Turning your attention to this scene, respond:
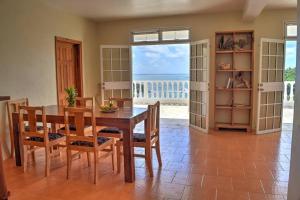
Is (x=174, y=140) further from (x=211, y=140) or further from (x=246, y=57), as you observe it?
(x=246, y=57)

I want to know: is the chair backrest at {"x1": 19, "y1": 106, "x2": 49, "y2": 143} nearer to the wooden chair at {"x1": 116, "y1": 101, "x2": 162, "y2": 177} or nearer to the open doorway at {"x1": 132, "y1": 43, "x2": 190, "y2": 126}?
the wooden chair at {"x1": 116, "y1": 101, "x2": 162, "y2": 177}

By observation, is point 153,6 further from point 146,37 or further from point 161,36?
point 146,37

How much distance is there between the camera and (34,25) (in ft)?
14.6

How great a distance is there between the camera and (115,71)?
6.57 metres

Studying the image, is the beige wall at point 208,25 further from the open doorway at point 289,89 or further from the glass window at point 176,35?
the open doorway at point 289,89

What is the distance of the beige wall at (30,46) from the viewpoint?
386 cm

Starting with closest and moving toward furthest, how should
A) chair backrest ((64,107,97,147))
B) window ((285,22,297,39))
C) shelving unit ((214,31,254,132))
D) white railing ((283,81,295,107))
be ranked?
chair backrest ((64,107,97,147)) → window ((285,22,297,39)) → shelving unit ((214,31,254,132)) → white railing ((283,81,295,107))

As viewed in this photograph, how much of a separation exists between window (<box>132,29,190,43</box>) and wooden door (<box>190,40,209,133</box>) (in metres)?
0.38

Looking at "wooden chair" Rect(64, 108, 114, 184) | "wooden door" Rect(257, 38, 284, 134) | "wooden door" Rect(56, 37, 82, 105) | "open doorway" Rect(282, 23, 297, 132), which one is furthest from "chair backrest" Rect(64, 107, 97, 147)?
"open doorway" Rect(282, 23, 297, 132)

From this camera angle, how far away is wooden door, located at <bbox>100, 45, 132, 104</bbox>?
21.1ft

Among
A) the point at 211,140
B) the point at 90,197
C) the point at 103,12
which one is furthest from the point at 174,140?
the point at 103,12

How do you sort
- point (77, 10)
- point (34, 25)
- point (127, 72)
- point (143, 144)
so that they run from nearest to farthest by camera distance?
1. point (143, 144)
2. point (34, 25)
3. point (77, 10)
4. point (127, 72)

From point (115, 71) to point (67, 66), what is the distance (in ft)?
4.25

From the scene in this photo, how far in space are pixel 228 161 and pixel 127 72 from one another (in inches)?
142
